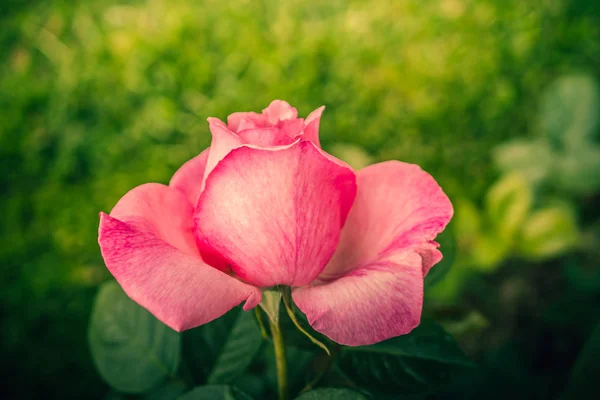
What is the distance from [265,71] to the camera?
1.90 metres

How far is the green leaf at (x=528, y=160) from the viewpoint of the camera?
5.11 feet

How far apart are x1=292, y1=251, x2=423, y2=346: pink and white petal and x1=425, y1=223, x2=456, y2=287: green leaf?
14 cm

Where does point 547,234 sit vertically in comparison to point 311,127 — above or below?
below

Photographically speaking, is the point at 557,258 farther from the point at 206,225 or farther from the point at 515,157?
the point at 206,225

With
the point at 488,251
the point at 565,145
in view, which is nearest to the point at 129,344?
the point at 488,251

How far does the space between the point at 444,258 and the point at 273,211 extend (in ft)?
0.82

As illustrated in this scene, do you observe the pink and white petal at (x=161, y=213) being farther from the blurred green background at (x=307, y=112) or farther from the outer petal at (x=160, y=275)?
the blurred green background at (x=307, y=112)

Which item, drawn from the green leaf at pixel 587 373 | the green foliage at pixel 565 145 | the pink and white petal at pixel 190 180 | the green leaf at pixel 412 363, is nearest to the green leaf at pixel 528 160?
the green foliage at pixel 565 145

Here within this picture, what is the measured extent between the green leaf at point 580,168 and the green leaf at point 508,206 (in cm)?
22

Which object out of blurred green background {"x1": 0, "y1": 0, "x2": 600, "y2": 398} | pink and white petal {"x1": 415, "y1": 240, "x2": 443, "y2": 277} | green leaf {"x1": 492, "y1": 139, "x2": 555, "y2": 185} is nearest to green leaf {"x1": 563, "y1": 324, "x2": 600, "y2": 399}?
pink and white petal {"x1": 415, "y1": 240, "x2": 443, "y2": 277}

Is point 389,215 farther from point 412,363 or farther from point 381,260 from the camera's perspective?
point 412,363

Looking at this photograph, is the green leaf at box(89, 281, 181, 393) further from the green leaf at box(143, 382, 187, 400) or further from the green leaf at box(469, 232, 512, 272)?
the green leaf at box(469, 232, 512, 272)

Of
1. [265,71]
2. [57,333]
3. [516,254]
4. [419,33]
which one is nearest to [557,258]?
[516,254]

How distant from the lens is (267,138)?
17.5 inches
